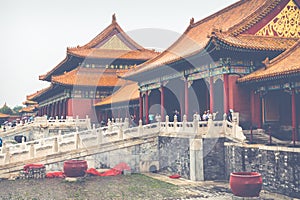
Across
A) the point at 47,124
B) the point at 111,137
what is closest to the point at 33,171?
the point at 111,137

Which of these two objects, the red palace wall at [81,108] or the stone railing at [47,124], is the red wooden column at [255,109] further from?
the red palace wall at [81,108]

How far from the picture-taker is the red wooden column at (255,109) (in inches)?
703

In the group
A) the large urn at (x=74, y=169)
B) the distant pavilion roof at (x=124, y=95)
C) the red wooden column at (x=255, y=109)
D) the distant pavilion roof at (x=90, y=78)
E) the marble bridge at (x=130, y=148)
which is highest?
the distant pavilion roof at (x=90, y=78)

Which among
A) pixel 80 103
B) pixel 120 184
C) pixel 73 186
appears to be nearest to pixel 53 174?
pixel 73 186

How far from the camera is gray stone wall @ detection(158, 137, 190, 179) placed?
710 inches

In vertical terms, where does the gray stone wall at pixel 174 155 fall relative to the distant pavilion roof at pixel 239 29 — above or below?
below

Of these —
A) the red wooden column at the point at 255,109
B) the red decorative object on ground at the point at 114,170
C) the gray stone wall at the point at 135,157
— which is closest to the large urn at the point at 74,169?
the red decorative object on ground at the point at 114,170

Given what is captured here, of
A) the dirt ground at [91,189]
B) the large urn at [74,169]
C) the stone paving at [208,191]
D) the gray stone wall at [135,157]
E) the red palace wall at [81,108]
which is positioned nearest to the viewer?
the stone paving at [208,191]

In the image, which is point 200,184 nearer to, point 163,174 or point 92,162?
point 163,174

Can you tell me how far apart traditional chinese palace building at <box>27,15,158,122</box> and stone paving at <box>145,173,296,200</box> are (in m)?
19.7

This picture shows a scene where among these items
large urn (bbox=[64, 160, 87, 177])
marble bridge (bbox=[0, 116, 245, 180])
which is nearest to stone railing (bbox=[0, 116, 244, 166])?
marble bridge (bbox=[0, 116, 245, 180])

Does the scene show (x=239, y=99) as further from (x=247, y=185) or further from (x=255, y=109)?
(x=247, y=185)

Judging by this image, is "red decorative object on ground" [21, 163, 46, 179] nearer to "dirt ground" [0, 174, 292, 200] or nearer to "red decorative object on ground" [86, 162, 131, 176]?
"dirt ground" [0, 174, 292, 200]

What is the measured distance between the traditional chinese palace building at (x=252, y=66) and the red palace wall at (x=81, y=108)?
598 inches
